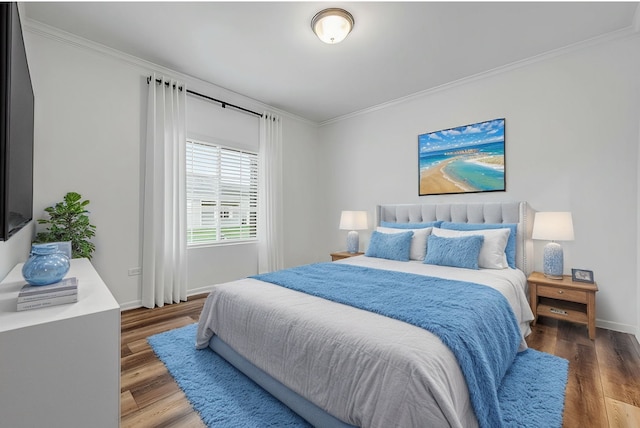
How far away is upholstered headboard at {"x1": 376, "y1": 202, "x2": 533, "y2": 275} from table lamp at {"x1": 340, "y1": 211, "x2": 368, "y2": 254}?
460mm

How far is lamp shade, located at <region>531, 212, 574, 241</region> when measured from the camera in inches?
101

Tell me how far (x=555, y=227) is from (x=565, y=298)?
0.63 meters

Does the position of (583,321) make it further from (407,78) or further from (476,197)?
(407,78)

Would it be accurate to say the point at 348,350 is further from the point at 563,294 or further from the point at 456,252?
the point at 563,294

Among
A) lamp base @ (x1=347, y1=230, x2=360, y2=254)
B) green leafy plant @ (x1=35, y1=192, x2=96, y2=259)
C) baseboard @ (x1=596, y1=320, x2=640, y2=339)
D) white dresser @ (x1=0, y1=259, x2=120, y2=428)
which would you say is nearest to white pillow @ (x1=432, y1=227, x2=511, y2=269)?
baseboard @ (x1=596, y1=320, x2=640, y2=339)

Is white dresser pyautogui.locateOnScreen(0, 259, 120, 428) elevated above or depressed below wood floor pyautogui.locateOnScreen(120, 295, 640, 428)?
above

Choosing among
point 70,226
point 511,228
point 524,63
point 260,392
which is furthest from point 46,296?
point 524,63

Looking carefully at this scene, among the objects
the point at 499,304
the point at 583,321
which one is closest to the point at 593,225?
the point at 583,321

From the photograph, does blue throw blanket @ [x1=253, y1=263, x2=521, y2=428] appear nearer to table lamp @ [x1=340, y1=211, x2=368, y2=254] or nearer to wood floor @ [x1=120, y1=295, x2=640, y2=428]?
wood floor @ [x1=120, y1=295, x2=640, y2=428]

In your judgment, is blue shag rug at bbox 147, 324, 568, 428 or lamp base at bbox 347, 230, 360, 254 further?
lamp base at bbox 347, 230, 360, 254

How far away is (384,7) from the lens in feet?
7.36

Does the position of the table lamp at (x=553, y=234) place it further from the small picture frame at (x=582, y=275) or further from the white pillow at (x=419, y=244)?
the white pillow at (x=419, y=244)

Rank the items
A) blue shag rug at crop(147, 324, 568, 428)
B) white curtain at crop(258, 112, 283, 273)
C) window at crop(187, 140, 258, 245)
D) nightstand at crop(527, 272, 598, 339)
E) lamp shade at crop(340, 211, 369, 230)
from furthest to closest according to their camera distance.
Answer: white curtain at crop(258, 112, 283, 273) → lamp shade at crop(340, 211, 369, 230) → window at crop(187, 140, 258, 245) → nightstand at crop(527, 272, 598, 339) → blue shag rug at crop(147, 324, 568, 428)

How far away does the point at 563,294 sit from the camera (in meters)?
2.51
